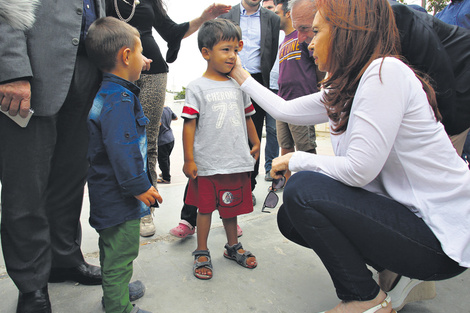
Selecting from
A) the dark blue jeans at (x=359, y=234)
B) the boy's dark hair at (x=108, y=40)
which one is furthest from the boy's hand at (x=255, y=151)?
the boy's dark hair at (x=108, y=40)

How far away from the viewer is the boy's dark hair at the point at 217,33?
185cm

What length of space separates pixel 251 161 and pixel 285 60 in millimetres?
1484

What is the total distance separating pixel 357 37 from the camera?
3.96ft

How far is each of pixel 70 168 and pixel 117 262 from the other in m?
0.57

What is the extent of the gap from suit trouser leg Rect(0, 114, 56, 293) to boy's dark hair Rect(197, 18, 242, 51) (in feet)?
3.18

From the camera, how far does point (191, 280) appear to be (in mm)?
1677

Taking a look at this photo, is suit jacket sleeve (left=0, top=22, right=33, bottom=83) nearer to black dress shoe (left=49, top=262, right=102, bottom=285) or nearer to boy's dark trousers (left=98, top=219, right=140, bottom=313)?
boy's dark trousers (left=98, top=219, right=140, bottom=313)

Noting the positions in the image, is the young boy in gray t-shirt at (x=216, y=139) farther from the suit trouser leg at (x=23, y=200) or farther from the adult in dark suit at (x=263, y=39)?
the adult in dark suit at (x=263, y=39)

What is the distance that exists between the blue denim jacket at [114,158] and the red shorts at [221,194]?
55 centimetres

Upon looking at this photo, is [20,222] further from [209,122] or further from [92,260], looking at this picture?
[209,122]

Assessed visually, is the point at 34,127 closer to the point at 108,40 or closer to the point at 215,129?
the point at 108,40

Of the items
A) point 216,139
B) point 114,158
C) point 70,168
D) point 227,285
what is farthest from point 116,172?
point 227,285

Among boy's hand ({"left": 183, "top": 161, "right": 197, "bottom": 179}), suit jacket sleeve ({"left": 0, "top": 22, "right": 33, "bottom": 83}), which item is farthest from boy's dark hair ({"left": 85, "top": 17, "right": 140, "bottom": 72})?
boy's hand ({"left": 183, "top": 161, "right": 197, "bottom": 179})

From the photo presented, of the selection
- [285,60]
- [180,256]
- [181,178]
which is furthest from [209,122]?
[181,178]
